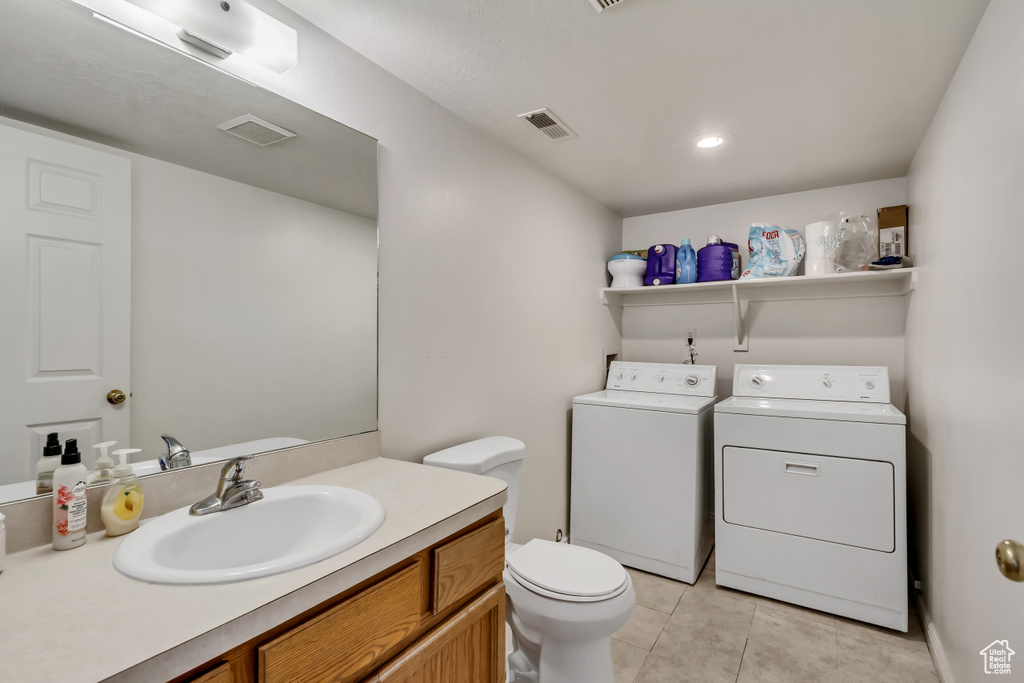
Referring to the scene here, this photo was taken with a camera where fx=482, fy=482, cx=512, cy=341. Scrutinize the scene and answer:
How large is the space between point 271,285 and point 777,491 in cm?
228

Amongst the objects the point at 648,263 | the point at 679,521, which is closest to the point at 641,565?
the point at 679,521

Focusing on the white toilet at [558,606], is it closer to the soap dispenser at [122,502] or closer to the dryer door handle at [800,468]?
the soap dispenser at [122,502]

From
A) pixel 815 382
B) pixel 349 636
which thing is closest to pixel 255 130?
pixel 349 636

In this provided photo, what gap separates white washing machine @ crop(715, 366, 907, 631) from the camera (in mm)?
2041

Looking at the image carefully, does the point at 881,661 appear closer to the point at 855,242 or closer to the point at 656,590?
the point at 656,590

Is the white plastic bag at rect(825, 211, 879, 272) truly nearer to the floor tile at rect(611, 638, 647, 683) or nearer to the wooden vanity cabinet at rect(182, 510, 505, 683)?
the floor tile at rect(611, 638, 647, 683)

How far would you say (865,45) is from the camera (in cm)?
150

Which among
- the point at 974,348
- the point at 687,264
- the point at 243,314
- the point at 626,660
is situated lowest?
the point at 626,660

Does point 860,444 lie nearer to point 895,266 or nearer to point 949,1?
point 895,266

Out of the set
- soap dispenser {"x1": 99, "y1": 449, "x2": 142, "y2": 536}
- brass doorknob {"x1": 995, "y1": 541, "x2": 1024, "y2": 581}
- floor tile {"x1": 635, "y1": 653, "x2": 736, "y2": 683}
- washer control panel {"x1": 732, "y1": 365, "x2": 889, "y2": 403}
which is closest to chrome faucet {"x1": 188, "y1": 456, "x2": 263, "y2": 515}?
soap dispenser {"x1": 99, "y1": 449, "x2": 142, "y2": 536}

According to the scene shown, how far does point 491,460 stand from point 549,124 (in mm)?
1407

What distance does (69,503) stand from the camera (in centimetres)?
91

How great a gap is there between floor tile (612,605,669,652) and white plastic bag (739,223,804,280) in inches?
72.1

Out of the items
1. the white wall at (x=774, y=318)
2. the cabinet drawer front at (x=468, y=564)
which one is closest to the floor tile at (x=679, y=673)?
the cabinet drawer front at (x=468, y=564)
